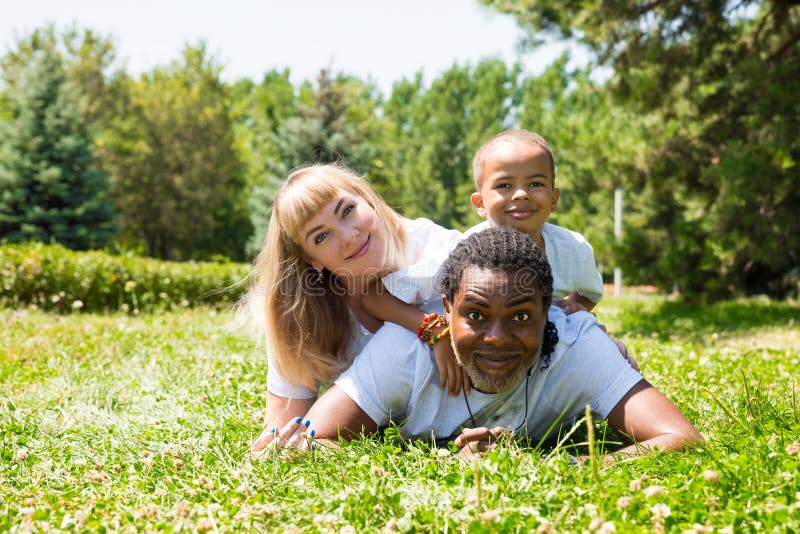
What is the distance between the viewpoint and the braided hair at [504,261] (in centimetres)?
268

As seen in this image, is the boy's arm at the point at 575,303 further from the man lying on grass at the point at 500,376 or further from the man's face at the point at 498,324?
the man's face at the point at 498,324

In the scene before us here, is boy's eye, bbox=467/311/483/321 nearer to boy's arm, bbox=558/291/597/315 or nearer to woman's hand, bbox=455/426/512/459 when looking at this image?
woman's hand, bbox=455/426/512/459

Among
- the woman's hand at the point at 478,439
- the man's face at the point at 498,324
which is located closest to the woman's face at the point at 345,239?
the man's face at the point at 498,324

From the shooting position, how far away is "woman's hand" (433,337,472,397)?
2.91 metres

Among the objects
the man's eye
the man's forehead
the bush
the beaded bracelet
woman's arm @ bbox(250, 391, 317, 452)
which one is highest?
the man's eye

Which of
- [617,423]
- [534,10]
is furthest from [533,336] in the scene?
[534,10]

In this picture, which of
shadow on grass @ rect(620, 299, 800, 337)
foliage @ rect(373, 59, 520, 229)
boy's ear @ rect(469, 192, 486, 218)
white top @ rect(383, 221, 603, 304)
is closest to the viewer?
white top @ rect(383, 221, 603, 304)

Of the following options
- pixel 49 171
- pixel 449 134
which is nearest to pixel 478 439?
pixel 49 171

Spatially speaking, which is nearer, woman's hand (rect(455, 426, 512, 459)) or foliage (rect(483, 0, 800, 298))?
woman's hand (rect(455, 426, 512, 459))

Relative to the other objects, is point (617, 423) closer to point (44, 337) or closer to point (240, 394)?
point (240, 394)

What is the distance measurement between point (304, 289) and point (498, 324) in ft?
4.46

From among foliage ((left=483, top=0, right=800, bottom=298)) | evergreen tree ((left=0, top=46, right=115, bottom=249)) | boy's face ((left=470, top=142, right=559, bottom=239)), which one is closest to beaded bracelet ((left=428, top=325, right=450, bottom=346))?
boy's face ((left=470, top=142, right=559, bottom=239))

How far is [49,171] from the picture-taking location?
1766 cm

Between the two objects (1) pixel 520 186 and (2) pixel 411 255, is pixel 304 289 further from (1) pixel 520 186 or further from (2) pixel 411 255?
(1) pixel 520 186
